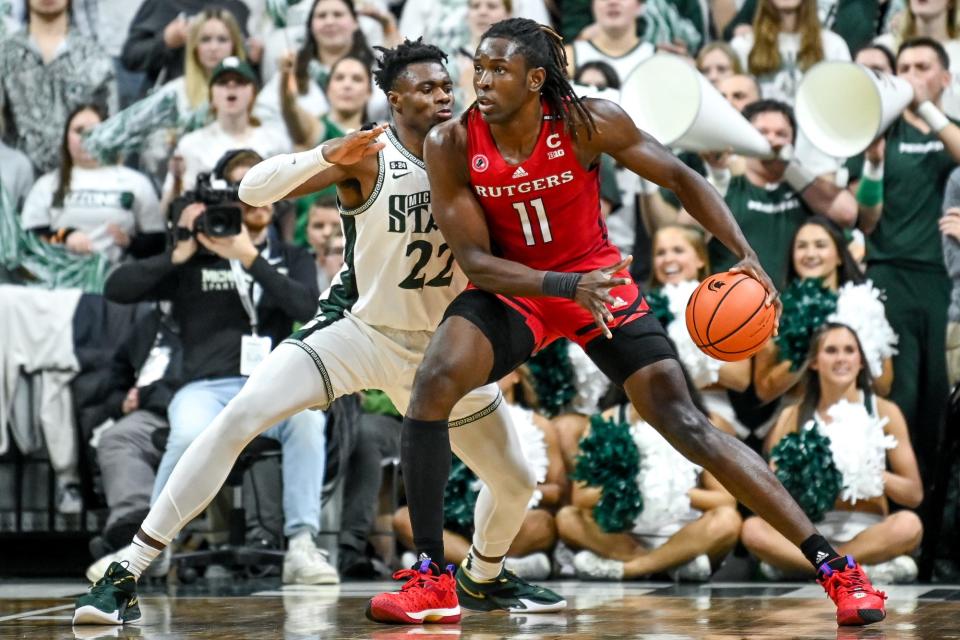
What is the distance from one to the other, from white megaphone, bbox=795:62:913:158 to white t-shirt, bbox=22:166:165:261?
3587 mm

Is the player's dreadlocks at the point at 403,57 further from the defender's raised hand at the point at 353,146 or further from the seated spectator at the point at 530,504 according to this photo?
the seated spectator at the point at 530,504

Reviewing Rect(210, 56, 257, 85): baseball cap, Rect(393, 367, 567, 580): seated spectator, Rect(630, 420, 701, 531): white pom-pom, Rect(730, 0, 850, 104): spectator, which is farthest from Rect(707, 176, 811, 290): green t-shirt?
Rect(210, 56, 257, 85): baseball cap

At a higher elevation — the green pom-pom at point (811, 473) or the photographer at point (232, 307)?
the photographer at point (232, 307)

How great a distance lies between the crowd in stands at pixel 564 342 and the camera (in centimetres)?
652

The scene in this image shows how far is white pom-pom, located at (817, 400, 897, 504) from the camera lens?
6.37 m

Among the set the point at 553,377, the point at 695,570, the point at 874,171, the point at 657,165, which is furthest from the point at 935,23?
the point at 657,165

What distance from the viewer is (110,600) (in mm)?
4730

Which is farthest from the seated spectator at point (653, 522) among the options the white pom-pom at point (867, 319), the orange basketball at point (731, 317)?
the orange basketball at point (731, 317)

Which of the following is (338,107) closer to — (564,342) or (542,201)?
(564,342)

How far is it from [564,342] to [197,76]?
3019 millimetres

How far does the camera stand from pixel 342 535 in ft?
23.1

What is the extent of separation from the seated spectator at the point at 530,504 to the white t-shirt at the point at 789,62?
2.25 meters

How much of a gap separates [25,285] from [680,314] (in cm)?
365

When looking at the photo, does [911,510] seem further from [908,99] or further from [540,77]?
[540,77]
